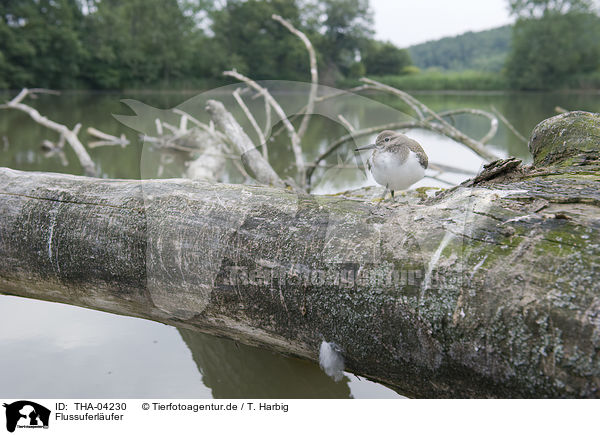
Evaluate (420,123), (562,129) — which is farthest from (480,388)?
(420,123)

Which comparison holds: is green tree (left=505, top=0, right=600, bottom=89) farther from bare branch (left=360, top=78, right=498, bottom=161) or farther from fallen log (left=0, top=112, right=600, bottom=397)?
fallen log (left=0, top=112, right=600, bottom=397)

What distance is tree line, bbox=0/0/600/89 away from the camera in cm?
3184

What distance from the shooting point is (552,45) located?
127 feet

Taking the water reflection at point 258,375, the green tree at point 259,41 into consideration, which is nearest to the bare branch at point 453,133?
the water reflection at point 258,375

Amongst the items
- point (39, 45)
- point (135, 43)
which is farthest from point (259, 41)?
point (39, 45)

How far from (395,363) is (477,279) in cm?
35

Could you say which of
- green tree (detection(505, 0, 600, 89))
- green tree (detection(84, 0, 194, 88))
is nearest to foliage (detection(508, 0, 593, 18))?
green tree (detection(505, 0, 600, 89))

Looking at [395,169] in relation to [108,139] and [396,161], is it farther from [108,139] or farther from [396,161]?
[108,139]

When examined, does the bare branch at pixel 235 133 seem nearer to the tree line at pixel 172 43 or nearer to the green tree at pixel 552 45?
the tree line at pixel 172 43

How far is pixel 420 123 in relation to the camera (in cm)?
402

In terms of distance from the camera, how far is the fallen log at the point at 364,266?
3.55 ft

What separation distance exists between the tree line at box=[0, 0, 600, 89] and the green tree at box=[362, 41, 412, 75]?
10 centimetres
